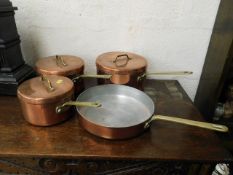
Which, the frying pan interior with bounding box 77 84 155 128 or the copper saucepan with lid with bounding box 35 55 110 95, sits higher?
the copper saucepan with lid with bounding box 35 55 110 95

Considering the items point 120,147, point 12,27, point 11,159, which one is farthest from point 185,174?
point 12,27

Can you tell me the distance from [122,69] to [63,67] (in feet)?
0.82

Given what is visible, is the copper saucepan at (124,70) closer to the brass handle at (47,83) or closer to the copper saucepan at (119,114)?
the copper saucepan at (119,114)

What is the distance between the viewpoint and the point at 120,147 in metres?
0.66

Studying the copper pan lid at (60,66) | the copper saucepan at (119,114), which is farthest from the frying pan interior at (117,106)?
the copper pan lid at (60,66)

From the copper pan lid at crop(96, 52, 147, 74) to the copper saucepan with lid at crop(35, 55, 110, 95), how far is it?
48 millimetres

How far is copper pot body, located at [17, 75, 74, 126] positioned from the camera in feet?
2.19

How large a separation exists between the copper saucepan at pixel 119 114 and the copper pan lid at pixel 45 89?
8cm

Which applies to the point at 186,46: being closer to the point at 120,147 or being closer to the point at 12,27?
the point at 120,147

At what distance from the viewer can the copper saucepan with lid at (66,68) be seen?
84cm

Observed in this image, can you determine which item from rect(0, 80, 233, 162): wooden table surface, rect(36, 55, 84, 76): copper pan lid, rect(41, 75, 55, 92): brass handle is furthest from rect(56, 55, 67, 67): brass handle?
rect(0, 80, 233, 162): wooden table surface

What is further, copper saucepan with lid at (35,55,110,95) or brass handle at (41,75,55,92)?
copper saucepan with lid at (35,55,110,95)

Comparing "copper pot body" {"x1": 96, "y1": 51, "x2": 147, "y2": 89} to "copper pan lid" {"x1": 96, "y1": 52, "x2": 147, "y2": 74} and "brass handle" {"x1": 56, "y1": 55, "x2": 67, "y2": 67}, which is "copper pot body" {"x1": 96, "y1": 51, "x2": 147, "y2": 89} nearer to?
"copper pan lid" {"x1": 96, "y1": 52, "x2": 147, "y2": 74}

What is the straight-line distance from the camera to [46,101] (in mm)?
663
